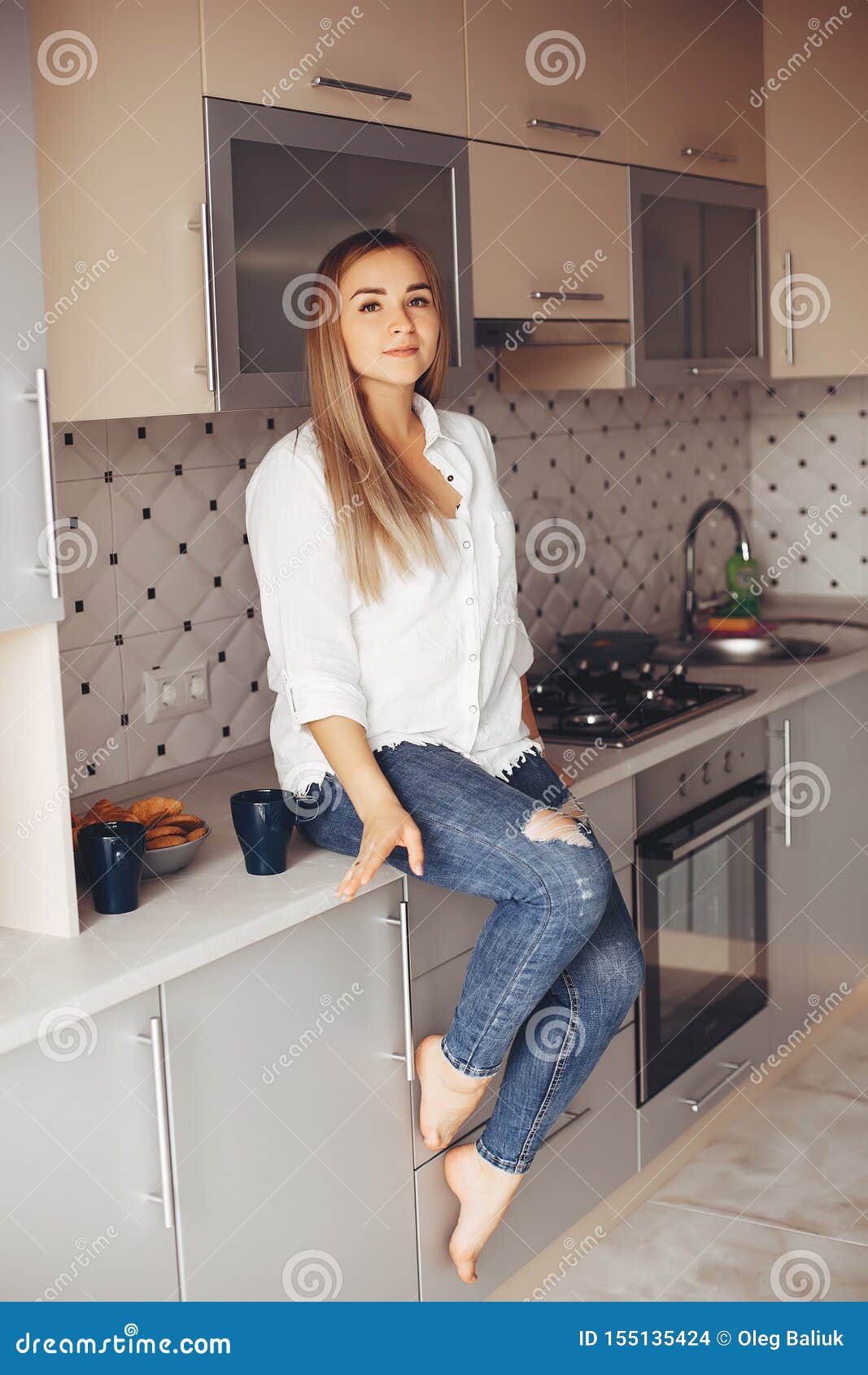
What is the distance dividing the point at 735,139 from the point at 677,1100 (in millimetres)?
2031

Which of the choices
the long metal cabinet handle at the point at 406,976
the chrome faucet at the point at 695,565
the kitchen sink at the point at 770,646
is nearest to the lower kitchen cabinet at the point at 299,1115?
the long metal cabinet handle at the point at 406,976

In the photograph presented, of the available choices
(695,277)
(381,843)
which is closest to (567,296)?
(695,277)

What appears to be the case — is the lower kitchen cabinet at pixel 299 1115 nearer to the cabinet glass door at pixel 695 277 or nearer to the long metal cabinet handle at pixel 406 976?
the long metal cabinet handle at pixel 406 976

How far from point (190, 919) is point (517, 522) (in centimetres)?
161

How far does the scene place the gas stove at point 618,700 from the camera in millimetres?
2590

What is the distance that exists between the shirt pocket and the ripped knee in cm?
31

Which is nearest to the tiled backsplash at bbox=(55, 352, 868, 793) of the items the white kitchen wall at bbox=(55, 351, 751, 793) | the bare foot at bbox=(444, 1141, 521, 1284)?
the white kitchen wall at bbox=(55, 351, 751, 793)

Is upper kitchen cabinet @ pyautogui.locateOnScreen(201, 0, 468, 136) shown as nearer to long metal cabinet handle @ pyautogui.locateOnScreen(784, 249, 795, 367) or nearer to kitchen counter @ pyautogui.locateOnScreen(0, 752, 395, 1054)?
kitchen counter @ pyautogui.locateOnScreen(0, 752, 395, 1054)

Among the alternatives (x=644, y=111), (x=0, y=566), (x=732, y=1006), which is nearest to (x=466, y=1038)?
(x=0, y=566)

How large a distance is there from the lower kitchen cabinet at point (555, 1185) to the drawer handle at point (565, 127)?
5.11ft

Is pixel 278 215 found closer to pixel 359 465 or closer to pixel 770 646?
pixel 359 465

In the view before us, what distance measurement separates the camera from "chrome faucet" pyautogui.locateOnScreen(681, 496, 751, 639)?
360cm

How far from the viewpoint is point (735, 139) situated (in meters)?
3.21

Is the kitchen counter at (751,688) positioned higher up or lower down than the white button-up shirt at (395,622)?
lower down
